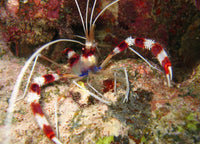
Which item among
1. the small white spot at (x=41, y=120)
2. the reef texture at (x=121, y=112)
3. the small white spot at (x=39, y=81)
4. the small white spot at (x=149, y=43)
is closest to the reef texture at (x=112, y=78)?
the reef texture at (x=121, y=112)

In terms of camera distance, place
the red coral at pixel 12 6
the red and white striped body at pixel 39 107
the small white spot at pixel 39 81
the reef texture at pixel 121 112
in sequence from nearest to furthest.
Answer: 1. the reef texture at pixel 121 112
2. the red and white striped body at pixel 39 107
3. the small white spot at pixel 39 81
4. the red coral at pixel 12 6

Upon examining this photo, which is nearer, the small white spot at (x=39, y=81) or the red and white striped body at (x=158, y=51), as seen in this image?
the red and white striped body at (x=158, y=51)

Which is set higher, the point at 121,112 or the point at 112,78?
the point at 112,78

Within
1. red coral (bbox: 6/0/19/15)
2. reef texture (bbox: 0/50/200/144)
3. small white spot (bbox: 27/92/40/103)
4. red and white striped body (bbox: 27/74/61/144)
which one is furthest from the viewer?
red coral (bbox: 6/0/19/15)

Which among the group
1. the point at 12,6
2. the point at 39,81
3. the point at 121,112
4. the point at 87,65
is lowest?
the point at 121,112

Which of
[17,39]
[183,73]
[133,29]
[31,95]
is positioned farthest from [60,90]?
[183,73]

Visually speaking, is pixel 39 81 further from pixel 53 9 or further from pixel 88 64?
pixel 53 9

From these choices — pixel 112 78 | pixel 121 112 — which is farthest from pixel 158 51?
pixel 121 112

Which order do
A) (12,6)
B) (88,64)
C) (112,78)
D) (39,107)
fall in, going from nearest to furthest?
(39,107) < (112,78) < (88,64) < (12,6)

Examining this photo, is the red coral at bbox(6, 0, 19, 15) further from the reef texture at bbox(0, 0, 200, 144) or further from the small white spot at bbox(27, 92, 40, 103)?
the small white spot at bbox(27, 92, 40, 103)

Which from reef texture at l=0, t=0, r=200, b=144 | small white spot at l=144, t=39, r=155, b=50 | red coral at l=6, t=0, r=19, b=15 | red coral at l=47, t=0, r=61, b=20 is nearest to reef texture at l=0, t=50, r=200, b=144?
reef texture at l=0, t=0, r=200, b=144

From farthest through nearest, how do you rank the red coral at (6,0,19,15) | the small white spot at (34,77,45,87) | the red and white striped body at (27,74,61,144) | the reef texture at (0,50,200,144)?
the red coral at (6,0,19,15) → the small white spot at (34,77,45,87) → the red and white striped body at (27,74,61,144) → the reef texture at (0,50,200,144)

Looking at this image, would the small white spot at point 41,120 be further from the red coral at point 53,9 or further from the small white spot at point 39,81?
the red coral at point 53,9

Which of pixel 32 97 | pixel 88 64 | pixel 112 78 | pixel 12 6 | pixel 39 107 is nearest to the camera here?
pixel 39 107
